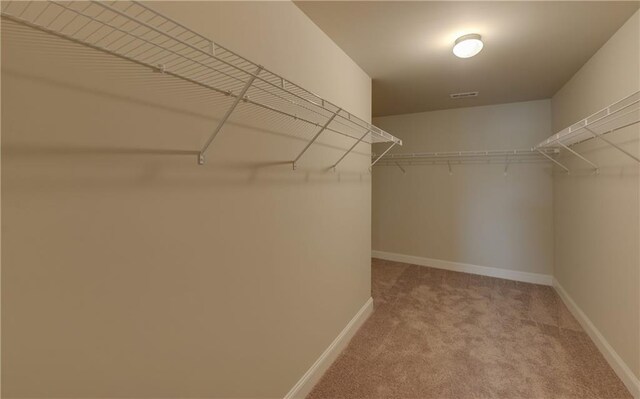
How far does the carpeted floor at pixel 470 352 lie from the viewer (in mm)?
1778

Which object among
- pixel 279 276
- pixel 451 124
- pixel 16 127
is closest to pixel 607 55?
pixel 451 124

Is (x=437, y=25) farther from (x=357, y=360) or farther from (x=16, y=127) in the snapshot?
(x=357, y=360)

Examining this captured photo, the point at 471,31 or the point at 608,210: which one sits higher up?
the point at 471,31

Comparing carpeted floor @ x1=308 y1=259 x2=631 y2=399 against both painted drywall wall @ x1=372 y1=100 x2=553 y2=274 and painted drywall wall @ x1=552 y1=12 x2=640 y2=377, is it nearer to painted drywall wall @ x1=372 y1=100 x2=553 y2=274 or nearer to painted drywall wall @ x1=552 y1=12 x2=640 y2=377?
painted drywall wall @ x1=552 y1=12 x2=640 y2=377

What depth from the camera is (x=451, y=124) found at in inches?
156

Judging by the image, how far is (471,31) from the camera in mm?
1835

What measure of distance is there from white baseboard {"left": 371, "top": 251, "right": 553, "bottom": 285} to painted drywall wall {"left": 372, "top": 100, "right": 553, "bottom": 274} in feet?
0.19

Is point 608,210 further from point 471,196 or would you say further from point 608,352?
point 471,196

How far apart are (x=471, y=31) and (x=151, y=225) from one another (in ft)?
6.72

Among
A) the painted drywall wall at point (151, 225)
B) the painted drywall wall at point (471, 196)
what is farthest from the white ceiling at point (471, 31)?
the painted drywall wall at point (471, 196)

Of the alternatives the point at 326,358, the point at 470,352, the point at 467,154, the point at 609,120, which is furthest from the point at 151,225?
the point at 467,154

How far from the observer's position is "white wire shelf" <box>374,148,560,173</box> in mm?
3484

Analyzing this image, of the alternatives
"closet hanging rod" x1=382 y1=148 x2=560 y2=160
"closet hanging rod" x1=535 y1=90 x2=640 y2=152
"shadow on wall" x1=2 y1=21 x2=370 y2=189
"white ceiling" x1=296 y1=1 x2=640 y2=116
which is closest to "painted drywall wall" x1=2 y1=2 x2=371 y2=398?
"shadow on wall" x1=2 y1=21 x2=370 y2=189

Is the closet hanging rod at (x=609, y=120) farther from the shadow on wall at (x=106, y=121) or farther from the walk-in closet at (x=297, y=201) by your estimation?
the shadow on wall at (x=106, y=121)
